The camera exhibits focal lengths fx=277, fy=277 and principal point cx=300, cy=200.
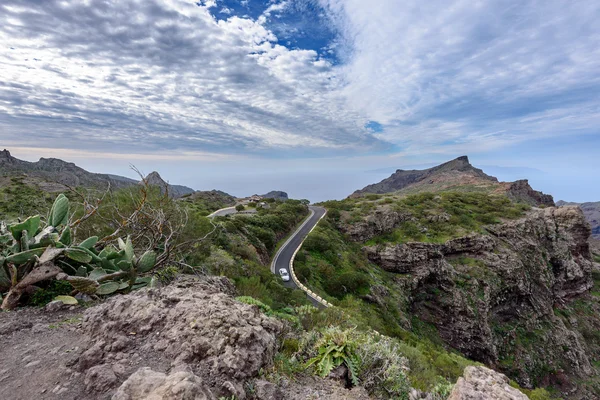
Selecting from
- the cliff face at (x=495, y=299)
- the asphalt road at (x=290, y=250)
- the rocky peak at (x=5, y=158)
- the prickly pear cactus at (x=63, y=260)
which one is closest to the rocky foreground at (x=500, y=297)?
the cliff face at (x=495, y=299)

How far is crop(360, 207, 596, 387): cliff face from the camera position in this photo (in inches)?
1236

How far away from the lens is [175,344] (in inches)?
149

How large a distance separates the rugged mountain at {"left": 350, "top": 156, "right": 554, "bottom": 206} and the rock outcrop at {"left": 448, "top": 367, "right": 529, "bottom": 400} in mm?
85334

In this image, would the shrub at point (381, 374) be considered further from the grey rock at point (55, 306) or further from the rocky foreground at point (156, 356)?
the grey rock at point (55, 306)

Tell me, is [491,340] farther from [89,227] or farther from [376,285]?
[89,227]

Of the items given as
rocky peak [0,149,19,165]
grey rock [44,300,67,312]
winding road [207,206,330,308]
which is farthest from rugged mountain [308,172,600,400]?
rocky peak [0,149,19,165]

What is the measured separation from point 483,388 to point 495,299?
38140 mm

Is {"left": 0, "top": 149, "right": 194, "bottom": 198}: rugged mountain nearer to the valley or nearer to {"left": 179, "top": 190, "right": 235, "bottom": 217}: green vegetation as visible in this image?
the valley

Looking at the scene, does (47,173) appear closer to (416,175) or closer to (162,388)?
(162,388)

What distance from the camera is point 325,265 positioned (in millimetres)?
30266

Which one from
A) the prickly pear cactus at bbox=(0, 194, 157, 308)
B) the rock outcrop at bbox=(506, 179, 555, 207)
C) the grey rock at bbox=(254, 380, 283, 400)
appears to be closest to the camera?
the grey rock at bbox=(254, 380, 283, 400)

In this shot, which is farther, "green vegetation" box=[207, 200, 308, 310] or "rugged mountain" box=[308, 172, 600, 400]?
"rugged mountain" box=[308, 172, 600, 400]

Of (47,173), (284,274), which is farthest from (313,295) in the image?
(47,173)

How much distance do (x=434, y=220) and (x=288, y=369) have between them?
146 ft
